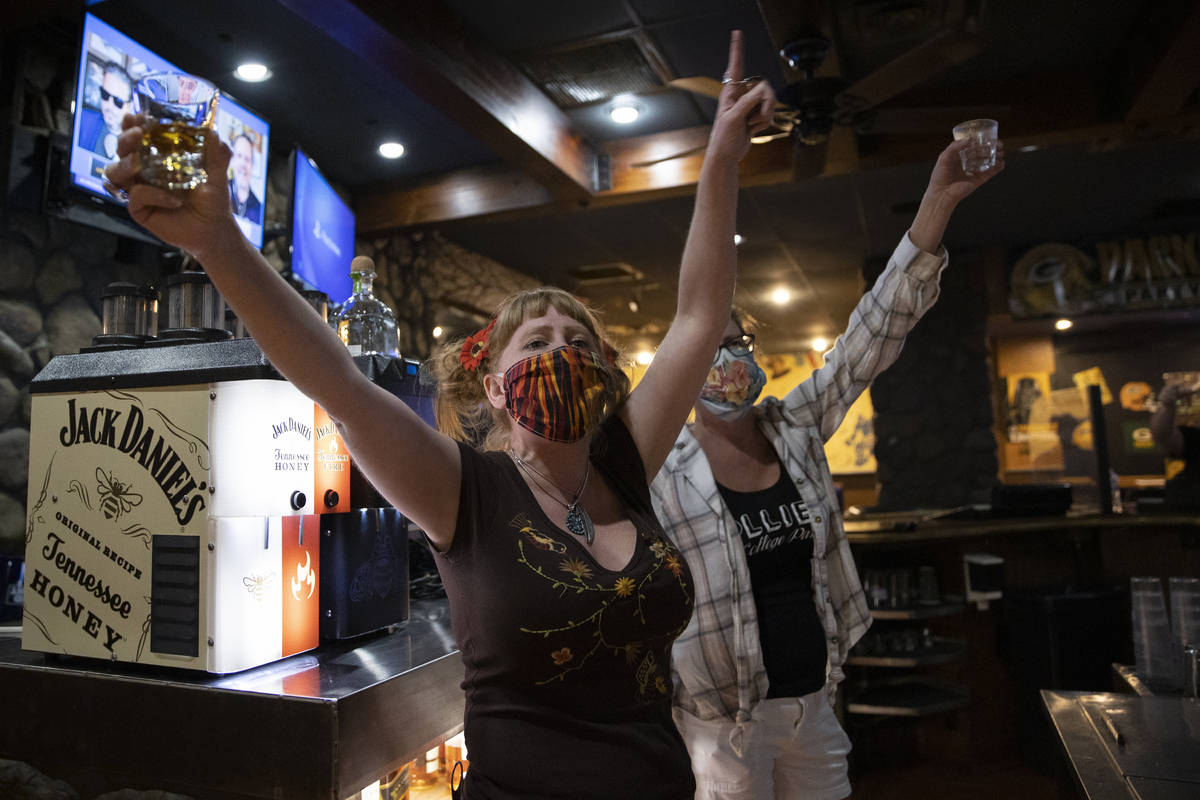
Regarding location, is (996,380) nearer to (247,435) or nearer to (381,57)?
(381,57)

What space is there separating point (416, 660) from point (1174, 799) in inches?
47.1

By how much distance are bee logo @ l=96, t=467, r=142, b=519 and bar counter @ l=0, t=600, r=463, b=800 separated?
0.27m

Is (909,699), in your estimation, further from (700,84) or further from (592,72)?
(592,72)

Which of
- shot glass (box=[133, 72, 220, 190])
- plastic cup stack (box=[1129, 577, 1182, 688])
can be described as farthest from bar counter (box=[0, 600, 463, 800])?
plastic cup stack (box=[1129, 577, 1182, 688])

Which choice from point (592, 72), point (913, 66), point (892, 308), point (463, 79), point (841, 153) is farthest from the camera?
point (841, 153)

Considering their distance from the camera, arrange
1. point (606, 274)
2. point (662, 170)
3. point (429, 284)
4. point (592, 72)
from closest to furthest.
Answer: point (592, 72) < point (662, 170) < point (429, 284) < point (606, 274)

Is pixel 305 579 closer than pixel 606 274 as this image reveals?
Yes

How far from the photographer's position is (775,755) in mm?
1868

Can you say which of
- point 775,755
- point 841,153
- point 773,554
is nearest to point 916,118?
point 841,153

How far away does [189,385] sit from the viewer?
135 centimetres

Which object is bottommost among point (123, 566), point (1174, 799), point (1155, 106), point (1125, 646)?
point (1125, 646)

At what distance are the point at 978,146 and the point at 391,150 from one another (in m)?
4.15

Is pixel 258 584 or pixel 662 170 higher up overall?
pixel 662 170

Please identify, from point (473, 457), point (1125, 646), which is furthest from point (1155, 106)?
point (473, 457)
